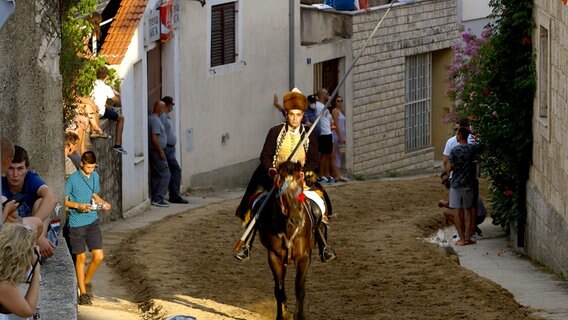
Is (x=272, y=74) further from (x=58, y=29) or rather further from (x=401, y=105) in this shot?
(x=58, y=29)

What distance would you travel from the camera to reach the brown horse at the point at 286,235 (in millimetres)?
13812

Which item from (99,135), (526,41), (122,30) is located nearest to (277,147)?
(99,135)

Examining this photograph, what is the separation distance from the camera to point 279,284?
567 inches

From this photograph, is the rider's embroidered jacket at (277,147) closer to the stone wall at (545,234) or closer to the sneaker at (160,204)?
the stone wall at (545,234)

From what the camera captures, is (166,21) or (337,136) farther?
(337,136)

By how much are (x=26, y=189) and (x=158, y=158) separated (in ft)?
43.7

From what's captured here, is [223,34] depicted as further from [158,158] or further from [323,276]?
[323,276]

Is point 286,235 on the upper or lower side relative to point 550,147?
lower

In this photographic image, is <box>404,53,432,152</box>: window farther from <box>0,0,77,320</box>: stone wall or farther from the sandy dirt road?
<box>0,0,77,320</box>: stone wall

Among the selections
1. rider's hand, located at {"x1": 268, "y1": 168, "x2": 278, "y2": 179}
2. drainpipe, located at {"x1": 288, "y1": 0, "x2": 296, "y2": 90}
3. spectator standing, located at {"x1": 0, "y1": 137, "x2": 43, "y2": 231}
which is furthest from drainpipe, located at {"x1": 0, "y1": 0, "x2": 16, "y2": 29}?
drainpipe, located at {"x1": 288, "y1": 0, "x2": 296, "y2": 90}

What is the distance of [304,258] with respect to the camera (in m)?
14.4

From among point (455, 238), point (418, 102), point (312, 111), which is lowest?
point (455, 238)

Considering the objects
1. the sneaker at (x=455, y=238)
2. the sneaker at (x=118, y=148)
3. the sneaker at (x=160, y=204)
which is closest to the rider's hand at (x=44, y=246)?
the sneaker at (x=118, y=148)

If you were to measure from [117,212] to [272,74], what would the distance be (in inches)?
357
